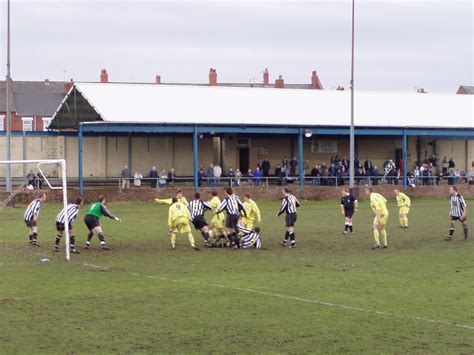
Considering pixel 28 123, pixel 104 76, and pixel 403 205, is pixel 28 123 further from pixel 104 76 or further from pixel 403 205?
pixel 403 205

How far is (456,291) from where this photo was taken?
58.6 ft

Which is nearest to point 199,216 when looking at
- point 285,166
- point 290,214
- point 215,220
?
point 215,220

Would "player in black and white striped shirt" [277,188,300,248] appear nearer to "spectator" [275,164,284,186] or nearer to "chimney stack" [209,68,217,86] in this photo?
"spectator" [275,164,284,186]

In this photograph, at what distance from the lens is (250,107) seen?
55250 millimetres

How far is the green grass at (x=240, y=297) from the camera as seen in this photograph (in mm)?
13055

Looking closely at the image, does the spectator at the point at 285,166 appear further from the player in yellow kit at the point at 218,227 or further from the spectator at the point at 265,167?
the player in yellow kit at the point at 218,227

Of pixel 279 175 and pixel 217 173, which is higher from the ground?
pixel 217 173

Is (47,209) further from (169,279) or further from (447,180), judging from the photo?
(447,180)

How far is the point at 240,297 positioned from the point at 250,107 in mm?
38693

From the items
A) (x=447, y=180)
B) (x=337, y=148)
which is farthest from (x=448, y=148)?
(x=337, y=148)

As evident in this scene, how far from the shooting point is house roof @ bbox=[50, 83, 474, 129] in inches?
2007

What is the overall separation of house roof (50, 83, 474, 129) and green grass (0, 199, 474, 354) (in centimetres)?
2180

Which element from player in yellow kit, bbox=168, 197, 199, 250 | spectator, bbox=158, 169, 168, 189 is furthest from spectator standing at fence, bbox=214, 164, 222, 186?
player in yellow kit, bbox=168, 197, 199, 250

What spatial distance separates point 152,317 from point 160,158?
41.5m
